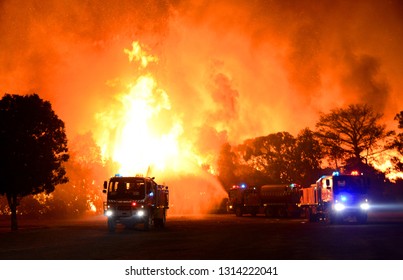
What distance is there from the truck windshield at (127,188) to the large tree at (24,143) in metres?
8.24

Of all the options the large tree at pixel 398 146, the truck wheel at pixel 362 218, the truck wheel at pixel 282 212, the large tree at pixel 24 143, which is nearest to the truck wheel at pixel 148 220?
the large tree at pixel 24 143

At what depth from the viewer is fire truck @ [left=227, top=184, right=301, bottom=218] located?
203ft

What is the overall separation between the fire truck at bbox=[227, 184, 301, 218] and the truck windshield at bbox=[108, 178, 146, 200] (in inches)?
981

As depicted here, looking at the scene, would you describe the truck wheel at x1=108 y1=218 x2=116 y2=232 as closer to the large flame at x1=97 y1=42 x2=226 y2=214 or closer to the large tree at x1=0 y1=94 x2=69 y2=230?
the large tree at x1=0 y1=94 x2=69 y2=230

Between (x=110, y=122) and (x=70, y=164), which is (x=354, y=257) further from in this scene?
(x=110, y=122)

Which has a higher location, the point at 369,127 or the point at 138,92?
the point at 138,92

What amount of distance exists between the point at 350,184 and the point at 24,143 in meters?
24.7

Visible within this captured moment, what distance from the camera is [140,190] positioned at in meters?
38.5

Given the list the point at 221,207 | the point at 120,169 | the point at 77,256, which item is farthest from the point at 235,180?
the point at 77,256

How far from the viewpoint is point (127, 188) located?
1515 inches

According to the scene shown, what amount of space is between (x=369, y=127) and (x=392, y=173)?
276 inches

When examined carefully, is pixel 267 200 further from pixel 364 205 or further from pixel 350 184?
pixel 364 205

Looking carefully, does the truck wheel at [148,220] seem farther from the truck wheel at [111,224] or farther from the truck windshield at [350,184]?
the truck windshield at [350,184]

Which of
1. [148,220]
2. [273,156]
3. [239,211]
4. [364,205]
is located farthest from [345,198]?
[273,156]
